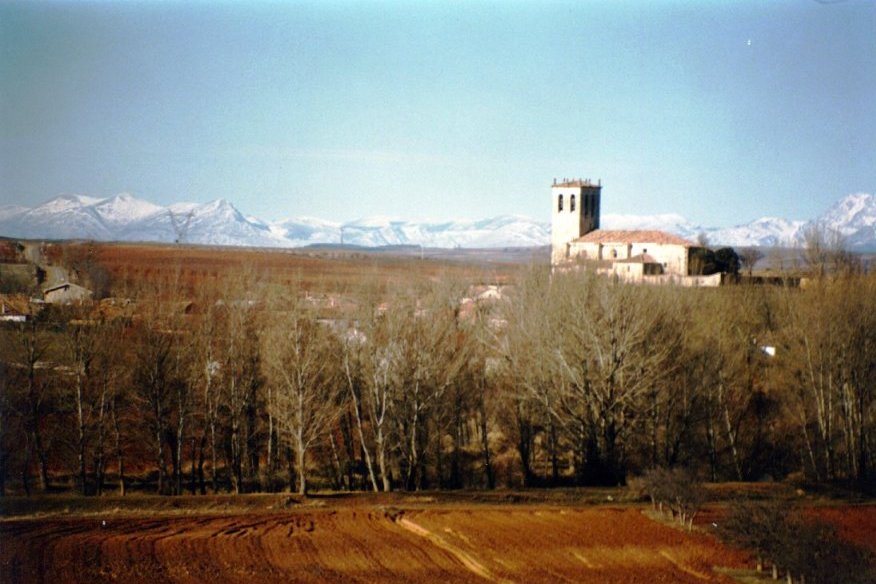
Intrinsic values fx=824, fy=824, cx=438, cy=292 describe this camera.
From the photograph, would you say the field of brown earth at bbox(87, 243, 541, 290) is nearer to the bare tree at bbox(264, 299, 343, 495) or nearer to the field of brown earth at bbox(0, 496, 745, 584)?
the bare tree at bbox(264, 299, 343, 495)

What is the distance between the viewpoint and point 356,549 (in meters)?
17.1

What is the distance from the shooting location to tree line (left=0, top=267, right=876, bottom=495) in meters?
26.2

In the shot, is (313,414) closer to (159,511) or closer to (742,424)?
(159,511)

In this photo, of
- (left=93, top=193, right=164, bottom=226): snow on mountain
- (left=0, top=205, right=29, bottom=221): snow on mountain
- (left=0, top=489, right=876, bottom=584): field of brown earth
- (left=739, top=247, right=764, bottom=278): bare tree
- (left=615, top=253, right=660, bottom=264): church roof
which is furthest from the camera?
(left=739, top=247, right=764, bottom=278): bare tree

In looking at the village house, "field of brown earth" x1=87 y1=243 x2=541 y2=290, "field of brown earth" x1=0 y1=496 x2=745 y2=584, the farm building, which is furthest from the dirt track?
"field of brown earth" x1=87 y1=243 x2=541 y2=290

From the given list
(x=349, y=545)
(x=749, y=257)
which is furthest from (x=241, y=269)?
(x=749, y=257)

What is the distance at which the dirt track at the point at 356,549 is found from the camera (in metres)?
15.3

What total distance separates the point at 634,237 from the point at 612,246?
1849 mm

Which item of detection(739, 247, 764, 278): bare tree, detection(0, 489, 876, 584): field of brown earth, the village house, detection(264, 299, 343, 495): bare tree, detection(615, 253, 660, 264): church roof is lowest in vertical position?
detection(0, 489, 876, 584): field of brown earth

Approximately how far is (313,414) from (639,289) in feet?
44.9

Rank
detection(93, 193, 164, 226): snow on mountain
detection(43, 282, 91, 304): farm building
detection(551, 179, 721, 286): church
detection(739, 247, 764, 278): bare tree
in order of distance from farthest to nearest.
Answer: detection(739, 247, 764, 278): bare tree
detection(551, 179, 721, 286): church
detection(93, 193, 164, 226): snow on mountain
detection(43, 282, 91, 304): farm building

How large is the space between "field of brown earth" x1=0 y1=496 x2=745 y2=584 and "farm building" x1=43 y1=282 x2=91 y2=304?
13.0 meters

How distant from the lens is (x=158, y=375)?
26.3m

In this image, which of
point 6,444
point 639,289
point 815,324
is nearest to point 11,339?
point 6,444
